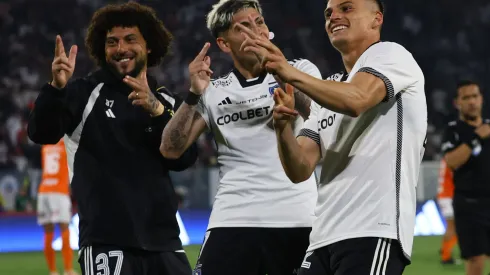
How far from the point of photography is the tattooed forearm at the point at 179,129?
475cm


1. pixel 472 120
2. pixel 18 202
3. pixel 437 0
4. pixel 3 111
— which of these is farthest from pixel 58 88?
pixel 437 0

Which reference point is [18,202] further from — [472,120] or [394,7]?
[394,7]

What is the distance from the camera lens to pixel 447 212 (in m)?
12.7

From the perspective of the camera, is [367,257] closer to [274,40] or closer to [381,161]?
Result: [381,161]

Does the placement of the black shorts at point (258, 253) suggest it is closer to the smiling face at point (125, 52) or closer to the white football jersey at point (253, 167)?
the white football jersey at point (253, 167)

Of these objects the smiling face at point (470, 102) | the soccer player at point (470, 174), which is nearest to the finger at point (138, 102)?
the soccer player at point (470, 174)

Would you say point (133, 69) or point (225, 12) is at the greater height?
point (225, 12)

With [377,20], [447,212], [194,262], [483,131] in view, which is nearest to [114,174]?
[377,20]

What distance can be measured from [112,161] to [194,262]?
7495mm

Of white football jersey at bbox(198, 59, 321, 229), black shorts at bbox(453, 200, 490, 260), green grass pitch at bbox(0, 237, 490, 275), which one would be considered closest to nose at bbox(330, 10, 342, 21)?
white football jersey at bbox(198, 59, 321, 229)

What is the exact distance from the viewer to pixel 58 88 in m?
4.59

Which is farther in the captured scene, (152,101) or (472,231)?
(472,231)

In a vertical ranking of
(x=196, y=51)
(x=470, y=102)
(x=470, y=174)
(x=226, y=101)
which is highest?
(x=226, y=101)

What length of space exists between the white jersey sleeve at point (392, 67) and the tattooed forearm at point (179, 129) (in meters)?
1.27
